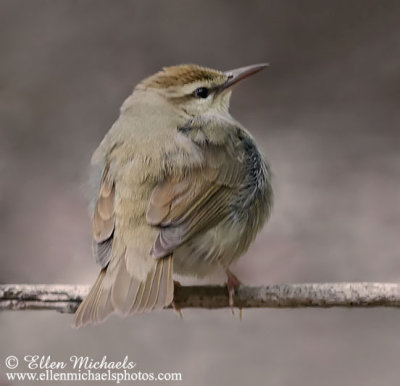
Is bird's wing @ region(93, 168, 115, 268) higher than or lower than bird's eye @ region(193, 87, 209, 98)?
lower

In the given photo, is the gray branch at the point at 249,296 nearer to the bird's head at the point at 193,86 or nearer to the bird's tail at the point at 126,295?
the bird's tail at the point at 126,295

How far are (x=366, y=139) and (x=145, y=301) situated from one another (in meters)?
4.02

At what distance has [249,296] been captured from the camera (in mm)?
3428

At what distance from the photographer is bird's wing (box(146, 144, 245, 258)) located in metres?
3.10

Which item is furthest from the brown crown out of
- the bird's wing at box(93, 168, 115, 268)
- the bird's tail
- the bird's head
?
the bird's tail

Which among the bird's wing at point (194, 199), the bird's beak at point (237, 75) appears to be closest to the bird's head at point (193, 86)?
the bird's beak at point (237, 75)

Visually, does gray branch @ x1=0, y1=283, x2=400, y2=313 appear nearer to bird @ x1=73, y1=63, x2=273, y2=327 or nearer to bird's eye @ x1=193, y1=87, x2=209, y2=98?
bird @ x1=73, y1=63, x2=273, y2=327

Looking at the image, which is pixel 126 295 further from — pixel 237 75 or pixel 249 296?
pixel 237 75

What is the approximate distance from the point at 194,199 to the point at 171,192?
4.0 inches

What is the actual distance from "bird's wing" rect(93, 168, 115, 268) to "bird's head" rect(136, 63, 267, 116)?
441 mm

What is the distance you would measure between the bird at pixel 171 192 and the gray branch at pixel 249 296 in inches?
3.2

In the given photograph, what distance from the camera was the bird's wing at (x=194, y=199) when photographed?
310 cm

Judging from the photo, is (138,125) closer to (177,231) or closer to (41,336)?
(177,231)

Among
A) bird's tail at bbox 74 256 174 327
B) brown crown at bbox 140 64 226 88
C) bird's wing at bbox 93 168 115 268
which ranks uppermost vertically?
brown crown at bbox 140 64 226 88
